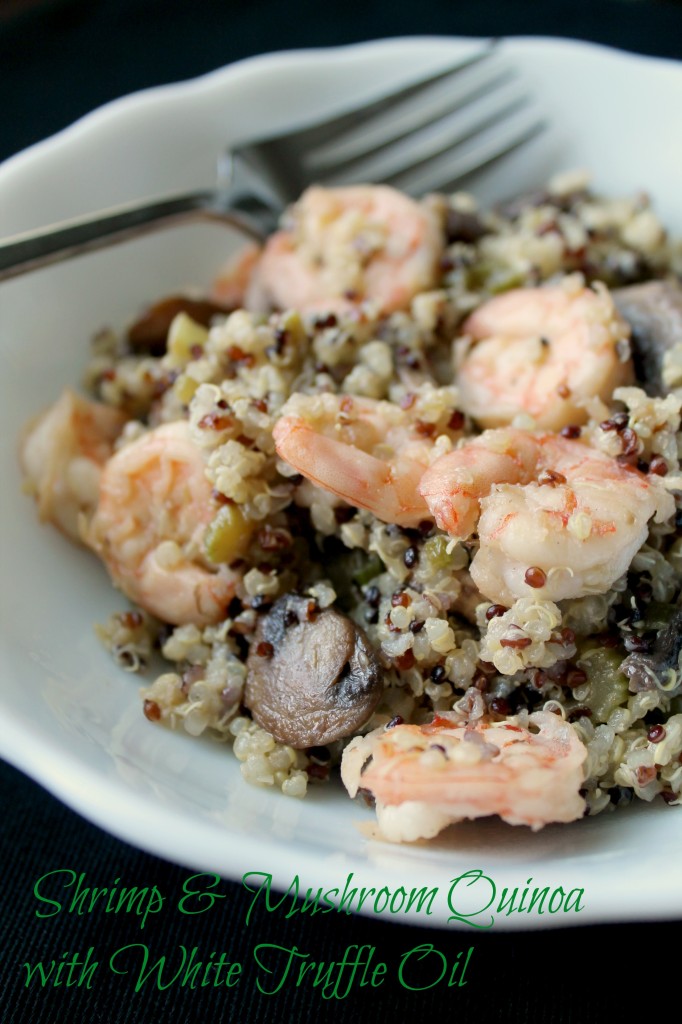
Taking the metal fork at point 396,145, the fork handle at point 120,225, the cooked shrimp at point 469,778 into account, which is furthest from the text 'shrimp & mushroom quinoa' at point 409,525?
the metal fork at point 396,145

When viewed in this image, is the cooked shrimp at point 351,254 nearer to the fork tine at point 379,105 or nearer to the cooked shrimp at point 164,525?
the fork tine at point 379,105

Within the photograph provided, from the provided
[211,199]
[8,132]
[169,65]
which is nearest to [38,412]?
[211,199]

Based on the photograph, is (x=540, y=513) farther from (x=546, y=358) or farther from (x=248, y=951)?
(x=248, y=951)

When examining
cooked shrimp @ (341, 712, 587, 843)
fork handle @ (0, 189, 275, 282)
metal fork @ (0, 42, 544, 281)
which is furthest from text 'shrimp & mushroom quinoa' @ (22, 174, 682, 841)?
metal fork @ (0, 42, 544, 281)

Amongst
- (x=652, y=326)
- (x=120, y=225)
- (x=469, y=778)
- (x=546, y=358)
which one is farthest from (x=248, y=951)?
(x=120, y=225)

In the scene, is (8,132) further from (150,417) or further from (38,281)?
(150,417)

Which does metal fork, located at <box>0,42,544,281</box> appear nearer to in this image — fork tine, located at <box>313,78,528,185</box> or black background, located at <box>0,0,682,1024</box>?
fork tine, located at <box>313,78,528,185</box>
